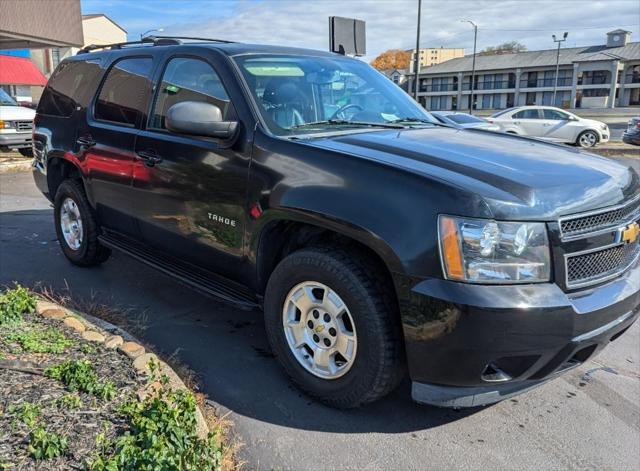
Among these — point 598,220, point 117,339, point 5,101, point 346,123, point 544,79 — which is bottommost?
point 117,339

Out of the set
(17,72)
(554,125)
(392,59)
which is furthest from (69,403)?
(392,59)

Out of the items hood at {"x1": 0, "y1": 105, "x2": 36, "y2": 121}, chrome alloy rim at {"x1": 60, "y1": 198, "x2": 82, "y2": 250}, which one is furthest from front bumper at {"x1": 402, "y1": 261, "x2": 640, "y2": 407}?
hood at {"x1": 0, "y1": 105, "x2": 36, "y2": 121}

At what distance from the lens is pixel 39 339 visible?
3262 mm

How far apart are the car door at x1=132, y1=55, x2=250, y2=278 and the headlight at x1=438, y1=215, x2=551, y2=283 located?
134 cm

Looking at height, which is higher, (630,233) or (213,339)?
(630,233)

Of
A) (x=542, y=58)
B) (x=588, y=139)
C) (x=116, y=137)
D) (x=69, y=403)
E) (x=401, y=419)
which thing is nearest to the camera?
(x=69, y=403)

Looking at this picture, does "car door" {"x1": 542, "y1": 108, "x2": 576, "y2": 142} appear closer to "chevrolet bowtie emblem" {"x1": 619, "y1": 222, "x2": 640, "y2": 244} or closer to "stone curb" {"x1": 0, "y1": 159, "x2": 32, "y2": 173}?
"stone curb" {"x1": 0, "y1": 159, "x2": 32, "y2": 173}

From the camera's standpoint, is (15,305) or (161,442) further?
(15,305)

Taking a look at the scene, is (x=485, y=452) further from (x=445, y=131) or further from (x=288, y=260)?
(x=445, y=131)

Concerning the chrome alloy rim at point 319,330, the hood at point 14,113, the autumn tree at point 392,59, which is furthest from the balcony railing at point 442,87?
the chrome alloy rim at point 319,330

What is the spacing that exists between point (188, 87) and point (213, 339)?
1.73m

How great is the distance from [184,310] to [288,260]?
1720mm

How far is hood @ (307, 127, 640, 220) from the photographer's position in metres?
2.48

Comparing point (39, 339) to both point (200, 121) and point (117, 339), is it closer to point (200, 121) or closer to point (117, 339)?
point (117, 339)
